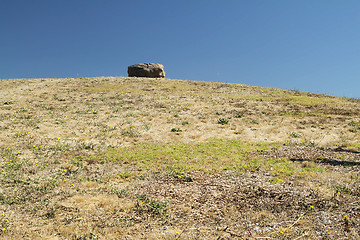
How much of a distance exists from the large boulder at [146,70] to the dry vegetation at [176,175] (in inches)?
1221

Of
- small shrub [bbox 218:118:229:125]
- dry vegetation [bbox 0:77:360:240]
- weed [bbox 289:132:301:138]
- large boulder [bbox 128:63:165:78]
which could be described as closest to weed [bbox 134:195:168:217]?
dry vegetation [bbox 0:77:360:240]

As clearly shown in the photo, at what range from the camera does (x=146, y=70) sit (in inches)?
2194

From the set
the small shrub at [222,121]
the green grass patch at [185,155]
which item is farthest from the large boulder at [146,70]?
the green grass patch at [185,155]

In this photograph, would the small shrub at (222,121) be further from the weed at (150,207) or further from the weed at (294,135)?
the weed at (150,207)

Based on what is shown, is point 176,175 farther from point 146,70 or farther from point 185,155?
point 146,70

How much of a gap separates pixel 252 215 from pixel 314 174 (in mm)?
4814

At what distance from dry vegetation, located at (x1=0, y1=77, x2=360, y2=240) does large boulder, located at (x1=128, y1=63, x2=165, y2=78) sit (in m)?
31.0

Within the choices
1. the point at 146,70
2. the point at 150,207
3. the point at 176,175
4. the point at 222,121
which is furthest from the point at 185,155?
the point at 146,70

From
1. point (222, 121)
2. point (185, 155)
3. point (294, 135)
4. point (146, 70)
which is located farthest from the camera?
point (146, 70)

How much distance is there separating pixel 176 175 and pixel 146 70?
156 feet

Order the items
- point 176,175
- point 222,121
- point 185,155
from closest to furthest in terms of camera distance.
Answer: point 176,175
point 185,155
point 222,121

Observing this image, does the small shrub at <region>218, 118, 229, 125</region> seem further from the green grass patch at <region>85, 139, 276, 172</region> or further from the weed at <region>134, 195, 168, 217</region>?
the weed at <region>134, 195, 168, 217</region>

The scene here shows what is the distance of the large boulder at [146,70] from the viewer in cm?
5581

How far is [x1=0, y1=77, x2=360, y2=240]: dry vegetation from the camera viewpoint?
7.20m
